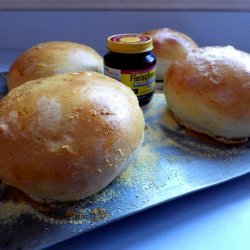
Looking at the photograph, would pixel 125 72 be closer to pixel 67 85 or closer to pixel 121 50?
pixel 121 50

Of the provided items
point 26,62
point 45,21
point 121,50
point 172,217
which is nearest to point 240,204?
point 172,217

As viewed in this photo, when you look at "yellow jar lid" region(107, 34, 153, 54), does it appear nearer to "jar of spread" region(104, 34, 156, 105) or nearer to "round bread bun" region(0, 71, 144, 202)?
"jar of spread" region(104, 34, 156, 105)

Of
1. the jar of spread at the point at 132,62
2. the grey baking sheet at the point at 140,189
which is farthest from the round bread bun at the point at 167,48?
the grey baking sheet at the point at 140,189

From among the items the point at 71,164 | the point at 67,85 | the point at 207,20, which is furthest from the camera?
the point at 207,20

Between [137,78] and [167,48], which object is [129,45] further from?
[167,48]

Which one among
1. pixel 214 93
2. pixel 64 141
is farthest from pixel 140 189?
pixel 214 93

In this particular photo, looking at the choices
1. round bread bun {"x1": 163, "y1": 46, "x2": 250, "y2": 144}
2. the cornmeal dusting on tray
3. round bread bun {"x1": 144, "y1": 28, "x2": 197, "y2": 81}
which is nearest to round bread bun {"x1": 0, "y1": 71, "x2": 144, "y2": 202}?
the cornmeal dusting on tray
